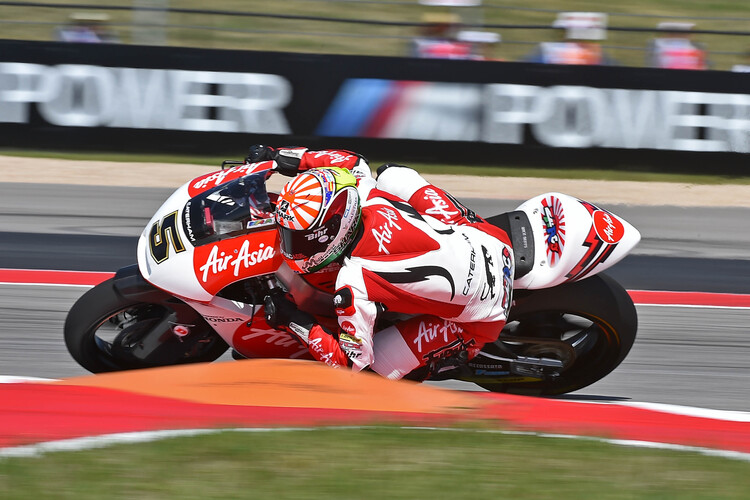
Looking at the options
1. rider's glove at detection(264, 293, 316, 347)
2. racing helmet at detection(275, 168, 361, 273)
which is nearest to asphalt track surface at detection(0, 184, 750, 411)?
rider's glove at detection(264, 293, 316, 347)

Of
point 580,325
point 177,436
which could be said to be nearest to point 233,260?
point 177,436

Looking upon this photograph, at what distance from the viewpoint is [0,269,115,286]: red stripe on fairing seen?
632 cm

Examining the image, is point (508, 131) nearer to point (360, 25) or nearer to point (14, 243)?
point (360, 25)

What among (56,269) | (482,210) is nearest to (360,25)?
(482,210)

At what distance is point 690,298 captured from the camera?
656 centimetres

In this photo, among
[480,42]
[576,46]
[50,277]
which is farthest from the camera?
[480,42]

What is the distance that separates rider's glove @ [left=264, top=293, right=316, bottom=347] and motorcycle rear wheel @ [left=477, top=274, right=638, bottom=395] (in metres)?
1.12

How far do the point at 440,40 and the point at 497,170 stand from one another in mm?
1633

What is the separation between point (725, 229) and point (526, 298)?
4.65m

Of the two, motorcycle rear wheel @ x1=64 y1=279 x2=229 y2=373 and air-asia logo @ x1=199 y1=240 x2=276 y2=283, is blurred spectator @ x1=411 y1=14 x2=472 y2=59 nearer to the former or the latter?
motorcycle rear wheel @ x1=64 y1=279 x2=229 y2=373

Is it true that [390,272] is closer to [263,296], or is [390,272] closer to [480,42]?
[263,296]

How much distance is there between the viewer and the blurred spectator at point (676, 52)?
34.3 ft

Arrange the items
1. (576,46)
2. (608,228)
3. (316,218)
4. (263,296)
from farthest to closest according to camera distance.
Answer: (576,46), (608,228), (263,296), (316,218)

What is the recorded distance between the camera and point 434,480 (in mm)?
3102
